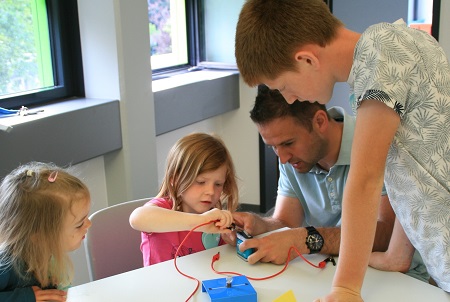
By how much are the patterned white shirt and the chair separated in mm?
951

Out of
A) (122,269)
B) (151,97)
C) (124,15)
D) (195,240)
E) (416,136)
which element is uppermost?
(124,15)

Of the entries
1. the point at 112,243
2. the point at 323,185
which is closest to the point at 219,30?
the point at 323,185

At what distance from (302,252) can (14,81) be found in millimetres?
1642

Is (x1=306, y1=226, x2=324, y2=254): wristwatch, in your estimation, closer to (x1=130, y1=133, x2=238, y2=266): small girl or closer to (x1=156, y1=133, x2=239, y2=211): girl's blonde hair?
(x1=130, y1=133, x2=238, y2=266): small girl

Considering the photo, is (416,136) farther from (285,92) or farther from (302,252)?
(302,252)

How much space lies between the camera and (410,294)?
134 centimetres

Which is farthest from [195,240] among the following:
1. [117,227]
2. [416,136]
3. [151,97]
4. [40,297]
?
[151,97]

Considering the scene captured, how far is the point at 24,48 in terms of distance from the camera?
2557mm

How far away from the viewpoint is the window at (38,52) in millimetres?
2471

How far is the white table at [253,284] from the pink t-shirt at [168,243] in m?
0.14

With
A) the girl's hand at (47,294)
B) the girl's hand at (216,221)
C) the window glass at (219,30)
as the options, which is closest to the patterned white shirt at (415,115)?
the girl's hand at (216,221)

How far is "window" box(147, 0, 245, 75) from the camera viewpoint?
3734 millimetres

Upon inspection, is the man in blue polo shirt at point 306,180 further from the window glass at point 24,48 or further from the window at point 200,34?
the window at point 200,34

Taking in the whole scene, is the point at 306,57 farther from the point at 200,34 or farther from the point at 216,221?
the point at 200,34
